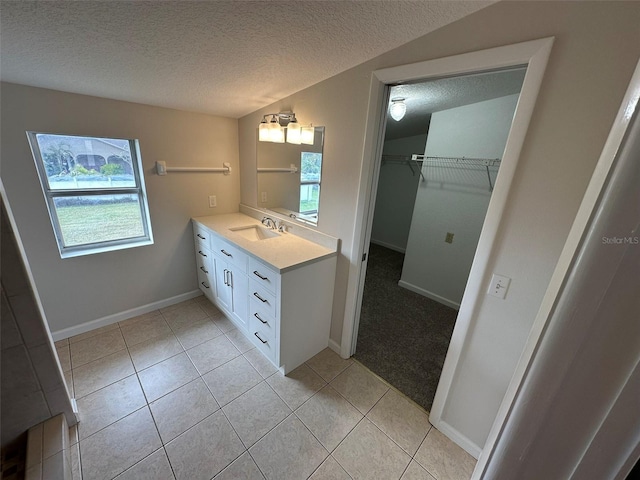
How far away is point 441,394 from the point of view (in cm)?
155

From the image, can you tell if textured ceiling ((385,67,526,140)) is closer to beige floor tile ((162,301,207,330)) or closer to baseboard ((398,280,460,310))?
baseboard ((398,280,460,310))

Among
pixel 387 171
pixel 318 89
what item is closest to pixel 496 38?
pixel 318 89

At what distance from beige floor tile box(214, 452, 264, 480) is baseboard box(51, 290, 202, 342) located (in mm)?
1794

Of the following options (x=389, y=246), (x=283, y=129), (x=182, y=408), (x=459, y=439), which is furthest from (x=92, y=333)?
(x=389, y=246)

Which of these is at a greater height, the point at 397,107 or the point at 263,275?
the point at 397,107

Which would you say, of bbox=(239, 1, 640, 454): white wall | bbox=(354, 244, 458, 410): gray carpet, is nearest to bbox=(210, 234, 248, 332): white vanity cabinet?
bbox=(354, 244, 458, 410): gray carpet

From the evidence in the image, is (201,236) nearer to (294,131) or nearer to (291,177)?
(291,177)

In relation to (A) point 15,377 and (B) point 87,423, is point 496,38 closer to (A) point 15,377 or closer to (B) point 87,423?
(A) point 15,377

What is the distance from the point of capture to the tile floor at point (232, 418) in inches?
54.3

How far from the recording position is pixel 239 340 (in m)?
2.26

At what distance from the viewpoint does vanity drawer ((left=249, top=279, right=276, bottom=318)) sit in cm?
178

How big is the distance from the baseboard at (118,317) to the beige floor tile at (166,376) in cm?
80

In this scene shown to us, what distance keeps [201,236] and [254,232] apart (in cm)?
52

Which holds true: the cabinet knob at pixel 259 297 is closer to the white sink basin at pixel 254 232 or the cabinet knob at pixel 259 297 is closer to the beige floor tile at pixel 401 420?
the white sink basin at pixel 254 232
